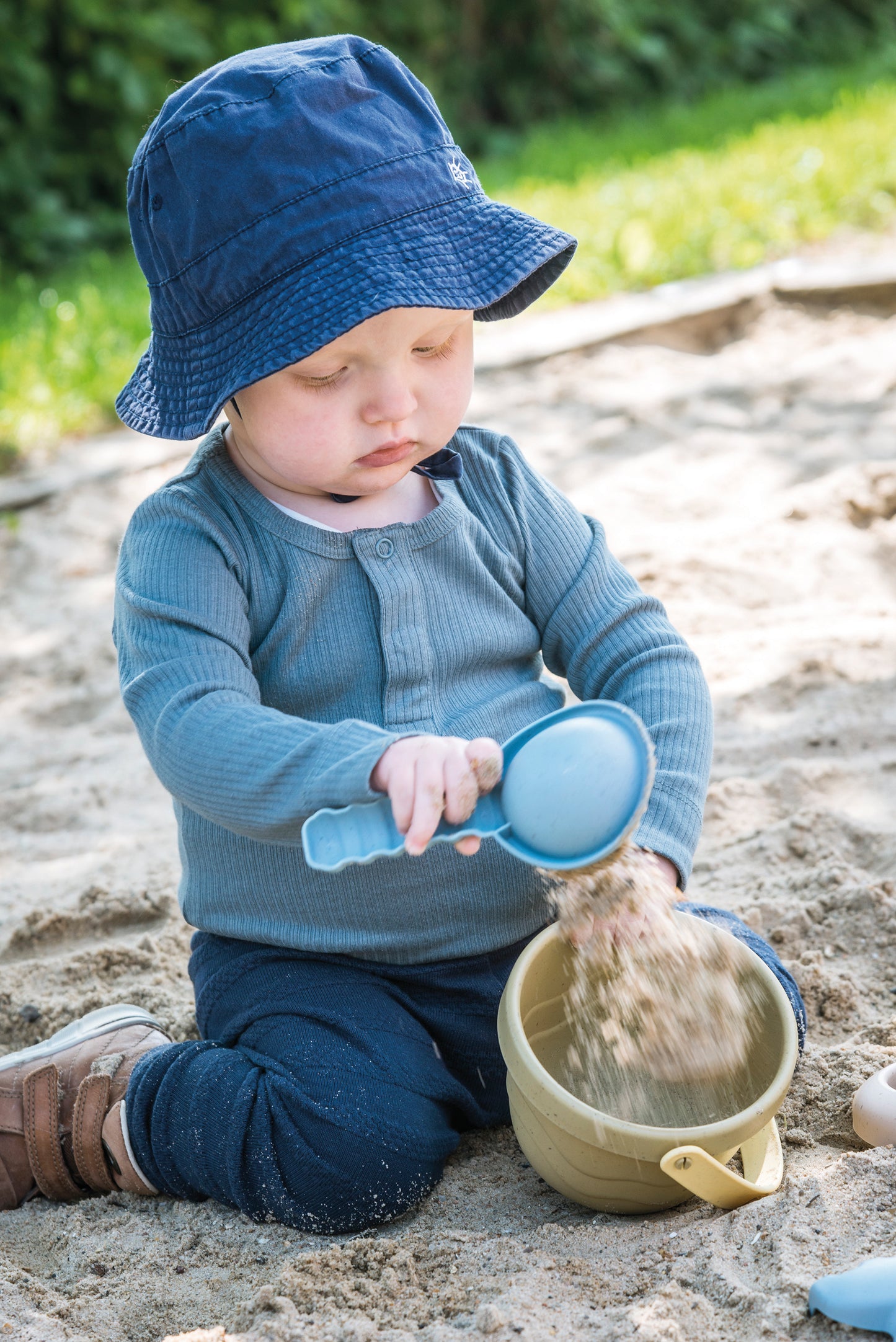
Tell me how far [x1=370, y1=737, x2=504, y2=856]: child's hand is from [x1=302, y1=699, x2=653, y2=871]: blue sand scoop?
17 millimetres

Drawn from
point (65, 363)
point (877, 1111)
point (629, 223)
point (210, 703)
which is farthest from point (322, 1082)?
point (629, 223)

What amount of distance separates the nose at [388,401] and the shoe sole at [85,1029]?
860 mm

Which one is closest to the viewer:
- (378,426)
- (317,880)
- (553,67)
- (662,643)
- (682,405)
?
(378,426)

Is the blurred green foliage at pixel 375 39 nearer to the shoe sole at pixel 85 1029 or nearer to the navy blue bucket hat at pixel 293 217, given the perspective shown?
the navy blue bucket hat at pixel 293 217

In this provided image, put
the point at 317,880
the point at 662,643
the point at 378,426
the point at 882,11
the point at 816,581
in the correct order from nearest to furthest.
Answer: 1. the point at 378,426
2. the point at 317,880
3. the point at 662,643
4. the point at 816,581
5. the point at 882,11

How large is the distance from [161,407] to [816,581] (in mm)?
1756

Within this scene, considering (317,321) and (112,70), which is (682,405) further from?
(112,70)

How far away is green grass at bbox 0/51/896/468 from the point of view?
4117 mm

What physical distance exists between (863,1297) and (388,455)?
990mm

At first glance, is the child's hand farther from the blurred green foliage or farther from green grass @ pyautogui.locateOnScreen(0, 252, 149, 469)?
the blurred green foliage

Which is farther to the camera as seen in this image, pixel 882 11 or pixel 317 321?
pixel 882 11

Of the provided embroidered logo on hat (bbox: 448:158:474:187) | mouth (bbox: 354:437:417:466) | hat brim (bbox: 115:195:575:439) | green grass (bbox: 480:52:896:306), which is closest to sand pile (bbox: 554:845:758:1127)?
mouth (bbox: 354:437:417:466)

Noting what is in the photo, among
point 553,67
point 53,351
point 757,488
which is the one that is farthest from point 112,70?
point 757,488

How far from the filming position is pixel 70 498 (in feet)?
12.0
